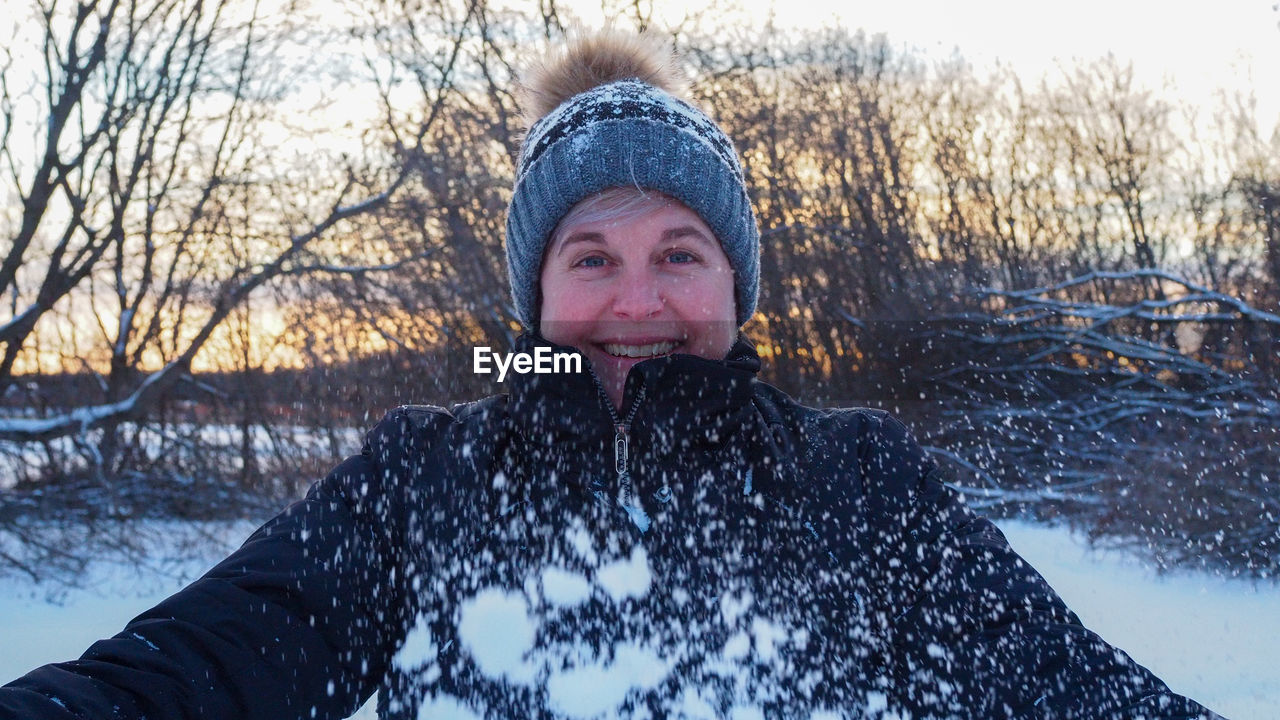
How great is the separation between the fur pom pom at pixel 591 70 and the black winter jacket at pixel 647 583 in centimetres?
78

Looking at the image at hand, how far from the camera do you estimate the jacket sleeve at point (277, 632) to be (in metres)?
1.01

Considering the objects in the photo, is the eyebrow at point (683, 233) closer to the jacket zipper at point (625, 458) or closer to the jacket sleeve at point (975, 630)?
the jacket zipper at point (625, 458)

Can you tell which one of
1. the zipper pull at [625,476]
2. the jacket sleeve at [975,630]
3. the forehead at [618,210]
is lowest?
the jacket sleeve at [975,630]

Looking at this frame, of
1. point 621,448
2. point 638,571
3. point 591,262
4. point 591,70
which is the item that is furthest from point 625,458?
point 591,70

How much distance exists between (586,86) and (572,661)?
1.16 m

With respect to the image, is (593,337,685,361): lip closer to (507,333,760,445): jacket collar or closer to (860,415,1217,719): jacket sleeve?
(507,333,760,445): jacket collar

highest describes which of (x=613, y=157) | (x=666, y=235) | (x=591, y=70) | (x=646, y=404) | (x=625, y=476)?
(x=591, y=70)

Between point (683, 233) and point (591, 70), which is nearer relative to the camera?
point (683, 233)

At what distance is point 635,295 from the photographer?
140 cm

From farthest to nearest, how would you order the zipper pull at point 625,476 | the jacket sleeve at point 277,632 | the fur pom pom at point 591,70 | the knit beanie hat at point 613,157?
the fur pom pom at point 591,70, the knit beanie hat at point 613,157, the zipper pull at point 625,476, the jacket sleeve at point 277,632

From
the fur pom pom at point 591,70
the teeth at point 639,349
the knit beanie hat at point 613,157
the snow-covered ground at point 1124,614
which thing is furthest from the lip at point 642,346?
the snow-covered ground at point 1124,614

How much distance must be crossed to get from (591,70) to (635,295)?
710mm

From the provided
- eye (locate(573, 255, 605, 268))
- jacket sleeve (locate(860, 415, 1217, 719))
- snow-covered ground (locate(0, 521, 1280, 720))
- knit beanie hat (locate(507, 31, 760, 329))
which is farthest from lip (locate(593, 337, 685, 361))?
snow-covered ground (locate(0, 521, 1280, 720))

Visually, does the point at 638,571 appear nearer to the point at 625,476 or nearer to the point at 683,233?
the point at 625,476
